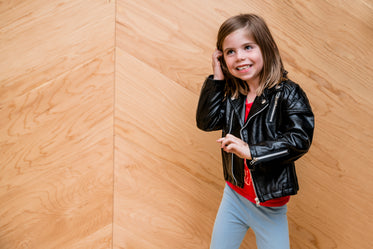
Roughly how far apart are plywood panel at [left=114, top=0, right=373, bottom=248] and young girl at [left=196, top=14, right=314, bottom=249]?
0.66ft

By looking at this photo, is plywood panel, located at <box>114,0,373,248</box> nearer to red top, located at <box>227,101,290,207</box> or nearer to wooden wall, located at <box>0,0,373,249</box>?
wooden wall, located at <box>0,0,373,249</box>

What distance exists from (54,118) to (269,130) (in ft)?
2.03

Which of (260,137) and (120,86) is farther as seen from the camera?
(120,86)

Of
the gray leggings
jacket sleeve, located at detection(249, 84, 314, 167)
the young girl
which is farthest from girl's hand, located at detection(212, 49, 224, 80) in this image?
the gray leggings

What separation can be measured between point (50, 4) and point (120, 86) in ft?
1.02

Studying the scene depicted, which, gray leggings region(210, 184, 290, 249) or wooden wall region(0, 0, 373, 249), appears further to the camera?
wooden wall region(0, 0, 373, 249)

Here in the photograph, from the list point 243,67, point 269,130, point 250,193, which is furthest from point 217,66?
point 250,193

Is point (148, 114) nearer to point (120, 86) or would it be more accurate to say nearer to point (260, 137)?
point (120, 86)

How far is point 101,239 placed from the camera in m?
1.08

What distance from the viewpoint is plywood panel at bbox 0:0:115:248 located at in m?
1.05

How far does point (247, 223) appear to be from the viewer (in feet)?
2.87

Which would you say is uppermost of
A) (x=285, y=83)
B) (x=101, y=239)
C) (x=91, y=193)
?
(x=285, y=83)

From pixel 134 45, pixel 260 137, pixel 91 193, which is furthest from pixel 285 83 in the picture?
pixel 91 193

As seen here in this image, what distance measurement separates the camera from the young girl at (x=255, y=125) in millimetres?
753
